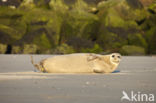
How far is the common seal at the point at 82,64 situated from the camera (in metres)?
5.84

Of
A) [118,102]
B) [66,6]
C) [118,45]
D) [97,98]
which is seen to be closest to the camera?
[118,102]

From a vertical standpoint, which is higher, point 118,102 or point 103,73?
point 118,102

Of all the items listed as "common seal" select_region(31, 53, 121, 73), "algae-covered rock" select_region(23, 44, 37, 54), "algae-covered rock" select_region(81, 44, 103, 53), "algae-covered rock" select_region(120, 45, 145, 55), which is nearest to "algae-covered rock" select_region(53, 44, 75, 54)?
"algae-covered rock" select_region(81, 44, 103, 53)

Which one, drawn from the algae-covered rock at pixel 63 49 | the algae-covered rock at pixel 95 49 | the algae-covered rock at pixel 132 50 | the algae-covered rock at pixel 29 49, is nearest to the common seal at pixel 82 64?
the algae-covered rock at pixel 95 49

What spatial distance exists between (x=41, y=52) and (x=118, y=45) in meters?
5.29

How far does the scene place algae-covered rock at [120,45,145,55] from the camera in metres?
21.1

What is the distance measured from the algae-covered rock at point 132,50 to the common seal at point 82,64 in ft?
50.0

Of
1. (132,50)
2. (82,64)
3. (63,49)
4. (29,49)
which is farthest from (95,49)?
(82,64)

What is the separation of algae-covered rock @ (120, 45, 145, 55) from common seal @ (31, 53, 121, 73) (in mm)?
15254

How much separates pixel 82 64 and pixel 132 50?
15819mm

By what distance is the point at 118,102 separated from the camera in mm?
2795

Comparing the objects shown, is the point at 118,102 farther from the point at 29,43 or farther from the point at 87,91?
the point at 29,43

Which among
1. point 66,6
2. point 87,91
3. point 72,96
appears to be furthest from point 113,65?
point 66,6

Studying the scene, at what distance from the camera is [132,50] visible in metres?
21.2
